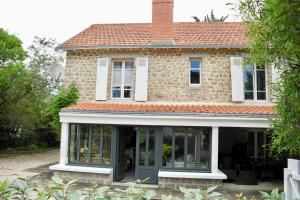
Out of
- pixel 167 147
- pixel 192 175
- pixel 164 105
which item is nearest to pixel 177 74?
pixel 164 105

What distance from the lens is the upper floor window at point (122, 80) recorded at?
52.3 feet

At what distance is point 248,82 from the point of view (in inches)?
601

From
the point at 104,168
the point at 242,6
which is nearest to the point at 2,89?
the point at 104,168

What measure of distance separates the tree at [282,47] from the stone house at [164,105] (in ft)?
21.2

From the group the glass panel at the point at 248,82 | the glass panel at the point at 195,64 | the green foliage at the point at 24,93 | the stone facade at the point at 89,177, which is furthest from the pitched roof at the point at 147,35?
the stone facade at the point at 89,177

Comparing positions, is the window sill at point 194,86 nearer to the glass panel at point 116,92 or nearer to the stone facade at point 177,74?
the stone facade at point 177,74

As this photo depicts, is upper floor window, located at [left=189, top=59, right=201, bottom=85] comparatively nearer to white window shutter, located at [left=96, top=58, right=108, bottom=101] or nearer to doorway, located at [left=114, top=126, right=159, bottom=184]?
doorway, located at [left=114, top=126, right=159, bottom=184]

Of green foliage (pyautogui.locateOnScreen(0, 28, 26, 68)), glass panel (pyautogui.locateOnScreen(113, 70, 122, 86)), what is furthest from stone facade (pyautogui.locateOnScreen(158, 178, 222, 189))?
green foliage (pyautogui.locateOnScreen(0, 28, 26, 68))

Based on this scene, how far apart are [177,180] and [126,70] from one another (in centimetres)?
603

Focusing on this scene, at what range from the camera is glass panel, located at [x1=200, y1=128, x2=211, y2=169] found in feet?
43.2

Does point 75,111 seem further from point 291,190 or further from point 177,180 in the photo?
point 291,190

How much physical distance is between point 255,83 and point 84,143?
826 cm

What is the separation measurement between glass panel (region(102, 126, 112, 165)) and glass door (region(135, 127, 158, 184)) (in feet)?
4.01

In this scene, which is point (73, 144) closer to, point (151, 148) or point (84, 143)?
point (84, 143)
